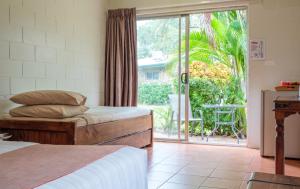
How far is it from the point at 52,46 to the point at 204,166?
236 centimetres

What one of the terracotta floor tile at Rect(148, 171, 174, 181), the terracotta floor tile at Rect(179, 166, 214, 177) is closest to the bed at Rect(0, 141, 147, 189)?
the terracotta floor tile at Rect(148, 171, 174, 181)

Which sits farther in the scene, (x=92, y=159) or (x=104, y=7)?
(x=104, y=7)

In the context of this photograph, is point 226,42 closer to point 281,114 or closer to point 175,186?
point 281,114

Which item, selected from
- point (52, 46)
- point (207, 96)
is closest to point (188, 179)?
point (52, 46)

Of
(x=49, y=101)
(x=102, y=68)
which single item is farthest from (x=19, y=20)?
(x=102, y=68)

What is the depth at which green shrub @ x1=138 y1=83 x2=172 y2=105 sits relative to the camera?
5.27 metres

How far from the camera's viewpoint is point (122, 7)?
5.28m

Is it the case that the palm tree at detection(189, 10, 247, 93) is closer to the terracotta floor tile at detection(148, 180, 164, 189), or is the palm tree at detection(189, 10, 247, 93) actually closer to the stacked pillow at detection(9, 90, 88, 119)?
the stacked pillow at detection(9, 90, 88, 119)

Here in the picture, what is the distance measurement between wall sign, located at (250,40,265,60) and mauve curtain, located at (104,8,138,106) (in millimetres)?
1768

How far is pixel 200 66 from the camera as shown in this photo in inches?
252

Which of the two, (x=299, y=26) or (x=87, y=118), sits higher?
(x=299, y=26)

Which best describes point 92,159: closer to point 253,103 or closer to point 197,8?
point 253,103

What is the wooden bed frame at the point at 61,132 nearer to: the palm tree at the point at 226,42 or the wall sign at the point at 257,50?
the wall sign at the point at 257,50

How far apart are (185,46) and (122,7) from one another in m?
1.22
